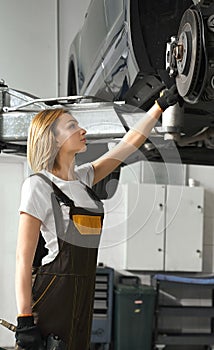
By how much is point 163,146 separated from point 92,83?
444 mm

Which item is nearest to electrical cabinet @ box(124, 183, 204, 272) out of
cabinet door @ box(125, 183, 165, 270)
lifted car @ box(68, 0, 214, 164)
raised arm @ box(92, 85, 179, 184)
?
cabinet door @ box(125, 183, 165, 270)

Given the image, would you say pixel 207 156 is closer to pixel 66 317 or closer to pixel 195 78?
pixel 66 317

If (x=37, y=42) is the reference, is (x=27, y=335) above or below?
below

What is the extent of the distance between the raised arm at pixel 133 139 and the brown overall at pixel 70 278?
107mm

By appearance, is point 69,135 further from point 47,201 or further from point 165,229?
point 165,229

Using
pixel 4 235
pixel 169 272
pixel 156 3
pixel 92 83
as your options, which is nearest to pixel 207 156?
pixel 92 83

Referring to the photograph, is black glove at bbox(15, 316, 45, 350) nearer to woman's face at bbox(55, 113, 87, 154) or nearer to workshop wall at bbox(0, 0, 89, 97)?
woman's face at bbox(55, 113, 87, 154)

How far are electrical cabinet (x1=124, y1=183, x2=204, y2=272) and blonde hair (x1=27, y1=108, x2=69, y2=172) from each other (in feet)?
10.2

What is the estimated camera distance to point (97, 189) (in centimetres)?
161

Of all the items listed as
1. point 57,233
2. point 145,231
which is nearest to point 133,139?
point 57,233

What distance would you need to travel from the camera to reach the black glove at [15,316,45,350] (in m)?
1.27

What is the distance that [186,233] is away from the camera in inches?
188

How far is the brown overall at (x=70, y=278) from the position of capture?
128cm

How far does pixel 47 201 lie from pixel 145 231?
337cm
